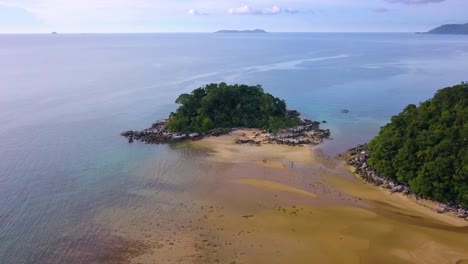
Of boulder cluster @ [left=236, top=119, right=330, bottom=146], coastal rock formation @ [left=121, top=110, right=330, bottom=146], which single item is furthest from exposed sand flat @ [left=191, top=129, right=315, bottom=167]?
coastal rock formation @ [left=121, top=110, right=330, bottom=146]

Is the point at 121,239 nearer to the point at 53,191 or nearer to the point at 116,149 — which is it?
the point at 53,191

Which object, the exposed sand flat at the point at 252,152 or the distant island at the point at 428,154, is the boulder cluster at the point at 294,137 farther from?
the distant island at the point at 428,154

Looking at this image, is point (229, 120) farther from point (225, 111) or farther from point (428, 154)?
point (428, 154)

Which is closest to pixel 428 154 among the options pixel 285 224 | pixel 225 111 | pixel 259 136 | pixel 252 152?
pixel 285 224

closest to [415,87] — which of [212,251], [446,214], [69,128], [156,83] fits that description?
[156,83]

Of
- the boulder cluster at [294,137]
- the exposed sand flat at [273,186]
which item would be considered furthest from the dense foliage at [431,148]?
the boulder cluster at [294,137]

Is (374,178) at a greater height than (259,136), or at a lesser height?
lesser
